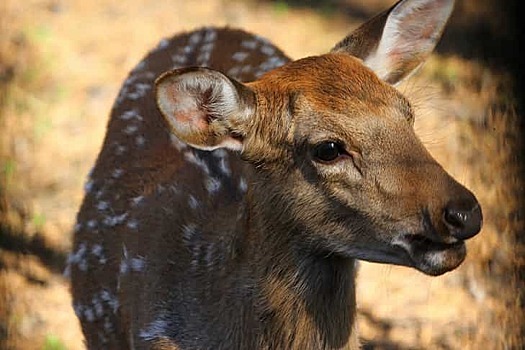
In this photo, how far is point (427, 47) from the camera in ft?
12.9

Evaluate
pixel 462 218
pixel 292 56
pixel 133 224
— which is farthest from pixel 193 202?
pixel 292 56

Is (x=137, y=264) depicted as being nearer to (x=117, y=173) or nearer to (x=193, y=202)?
(x=193, y=202)

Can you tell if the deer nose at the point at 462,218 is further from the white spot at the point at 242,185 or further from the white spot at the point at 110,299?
the white spot at the point at 110,299

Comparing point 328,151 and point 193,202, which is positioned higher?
point 328,151

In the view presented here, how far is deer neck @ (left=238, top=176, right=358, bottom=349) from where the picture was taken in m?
3.51

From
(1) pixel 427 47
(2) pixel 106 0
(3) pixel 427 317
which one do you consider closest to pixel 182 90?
(1) pixel 427 47

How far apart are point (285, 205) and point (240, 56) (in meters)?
1.38

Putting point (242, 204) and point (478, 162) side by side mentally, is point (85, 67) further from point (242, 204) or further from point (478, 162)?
point (242, 204)

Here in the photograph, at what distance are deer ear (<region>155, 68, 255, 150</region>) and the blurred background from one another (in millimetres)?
716

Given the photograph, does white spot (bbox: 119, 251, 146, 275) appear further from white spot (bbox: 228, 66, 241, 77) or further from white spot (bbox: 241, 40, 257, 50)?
white spot (bbox: 241, 40, 257, 50)

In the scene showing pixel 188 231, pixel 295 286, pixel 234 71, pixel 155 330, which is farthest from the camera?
pixel 234 71

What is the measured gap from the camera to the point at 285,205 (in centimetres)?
344

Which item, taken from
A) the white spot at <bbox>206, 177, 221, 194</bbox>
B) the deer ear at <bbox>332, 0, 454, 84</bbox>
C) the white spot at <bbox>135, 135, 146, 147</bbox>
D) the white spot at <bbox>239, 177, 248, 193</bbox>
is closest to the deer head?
the deer ear at <bbox>332, 0, 454, 84</bbox>

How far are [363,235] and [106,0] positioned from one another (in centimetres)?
510
